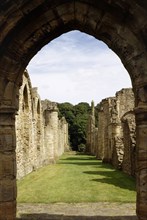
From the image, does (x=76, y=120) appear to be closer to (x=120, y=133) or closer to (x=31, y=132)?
(x=120, y=133)

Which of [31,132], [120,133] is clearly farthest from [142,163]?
[120,133]

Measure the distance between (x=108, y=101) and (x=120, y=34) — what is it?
2098cm

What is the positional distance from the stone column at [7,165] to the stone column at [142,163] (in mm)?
2223

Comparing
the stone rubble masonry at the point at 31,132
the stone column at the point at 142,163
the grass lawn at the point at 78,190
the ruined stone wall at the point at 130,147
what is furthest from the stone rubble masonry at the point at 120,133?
the stone column at the point at 142,163

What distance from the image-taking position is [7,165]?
684 centimetres

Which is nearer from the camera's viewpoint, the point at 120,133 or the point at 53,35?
the point at 53,35

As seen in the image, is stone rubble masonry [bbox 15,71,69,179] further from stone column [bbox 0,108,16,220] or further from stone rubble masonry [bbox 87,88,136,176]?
stone column [bbox 0,108,16,220]

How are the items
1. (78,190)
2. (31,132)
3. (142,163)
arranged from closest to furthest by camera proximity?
(142,163)
(78,190)
(31,132)

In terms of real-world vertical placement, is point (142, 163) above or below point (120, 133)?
below

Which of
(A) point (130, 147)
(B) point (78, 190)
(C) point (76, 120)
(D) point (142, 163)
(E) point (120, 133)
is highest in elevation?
(C) point (76, 120)

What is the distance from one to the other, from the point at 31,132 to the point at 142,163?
1481 centimetres

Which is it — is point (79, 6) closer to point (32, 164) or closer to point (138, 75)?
point (138, 75)

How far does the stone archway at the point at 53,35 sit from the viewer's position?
6.45 m

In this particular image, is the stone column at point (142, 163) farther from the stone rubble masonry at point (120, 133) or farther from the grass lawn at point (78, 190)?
the stone rubble masonry at point (120, 133)
